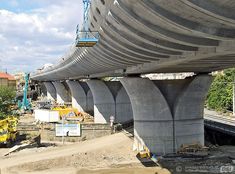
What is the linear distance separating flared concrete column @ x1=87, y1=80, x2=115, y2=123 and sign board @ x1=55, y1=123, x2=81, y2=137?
8.56 metres

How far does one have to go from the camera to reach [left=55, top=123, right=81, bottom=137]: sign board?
144ft

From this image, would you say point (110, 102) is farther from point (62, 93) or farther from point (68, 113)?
point (62, 93)

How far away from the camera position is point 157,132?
3206 centimetres

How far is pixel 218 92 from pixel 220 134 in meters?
28.8

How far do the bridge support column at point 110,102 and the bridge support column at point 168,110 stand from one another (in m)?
19.8

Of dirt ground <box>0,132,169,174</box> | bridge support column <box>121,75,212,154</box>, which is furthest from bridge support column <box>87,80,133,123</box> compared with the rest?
bridge support column <box>121,75,212,154</box>

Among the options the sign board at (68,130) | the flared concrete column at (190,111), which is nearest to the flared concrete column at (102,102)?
the sign board at (68,130)

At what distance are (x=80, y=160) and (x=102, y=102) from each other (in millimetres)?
22667

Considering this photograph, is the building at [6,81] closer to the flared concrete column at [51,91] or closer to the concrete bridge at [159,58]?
the flared concrete column at [51,91]

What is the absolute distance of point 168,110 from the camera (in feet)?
105

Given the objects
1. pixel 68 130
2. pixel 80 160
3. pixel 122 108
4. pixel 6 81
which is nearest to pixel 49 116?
pixel 122 108

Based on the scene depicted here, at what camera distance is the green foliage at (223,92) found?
67.6 m

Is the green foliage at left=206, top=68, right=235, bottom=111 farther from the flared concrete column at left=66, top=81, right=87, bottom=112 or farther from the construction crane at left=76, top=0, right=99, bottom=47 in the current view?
the construction crane at left=76, top=0, right=99, bottom=47

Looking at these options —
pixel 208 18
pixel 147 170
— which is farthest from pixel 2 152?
pixel 208 18
